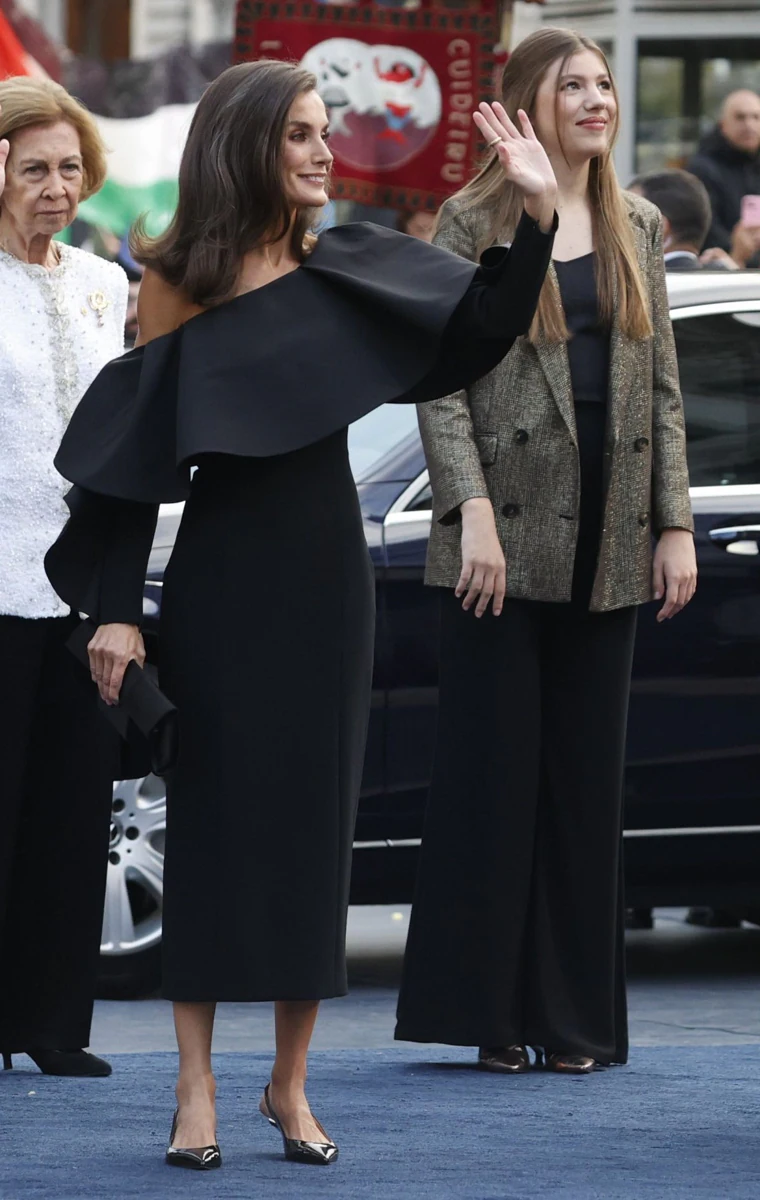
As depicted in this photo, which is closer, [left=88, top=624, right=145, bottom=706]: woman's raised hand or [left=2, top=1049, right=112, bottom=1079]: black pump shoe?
[left=88, top=624, right=145, bottom=706]: woman's raised hand

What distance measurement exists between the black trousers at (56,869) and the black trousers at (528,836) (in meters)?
0.69

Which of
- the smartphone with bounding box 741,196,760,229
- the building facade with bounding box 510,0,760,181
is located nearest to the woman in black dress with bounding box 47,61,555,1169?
the smartphone with bounding box 741,196,760,229

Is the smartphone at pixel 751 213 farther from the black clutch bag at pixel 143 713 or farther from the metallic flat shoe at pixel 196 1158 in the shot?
the metallic flat shoe at pixel 196 1158

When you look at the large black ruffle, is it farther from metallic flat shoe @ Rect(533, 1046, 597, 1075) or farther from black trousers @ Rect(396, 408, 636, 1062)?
metallic flat shoe @ Rect(533, 1046, 597, 1075)

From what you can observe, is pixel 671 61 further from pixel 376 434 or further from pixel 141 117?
pixel 376 434

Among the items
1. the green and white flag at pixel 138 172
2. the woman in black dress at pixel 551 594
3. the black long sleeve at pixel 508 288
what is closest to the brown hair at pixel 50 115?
the woman in black dress at pixel 551 594

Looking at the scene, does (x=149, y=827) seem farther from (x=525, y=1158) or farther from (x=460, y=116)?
(x=460, y=116)

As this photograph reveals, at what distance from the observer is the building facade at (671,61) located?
15164 mm

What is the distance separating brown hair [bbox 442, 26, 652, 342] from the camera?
530 centimetres

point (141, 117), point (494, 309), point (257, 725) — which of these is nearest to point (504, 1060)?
point (257, 725)

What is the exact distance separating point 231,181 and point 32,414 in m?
1.05

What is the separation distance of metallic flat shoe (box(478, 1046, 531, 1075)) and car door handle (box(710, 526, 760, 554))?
5.62 ft

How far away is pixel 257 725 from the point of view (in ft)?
14.5

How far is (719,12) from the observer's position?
1520 cm
